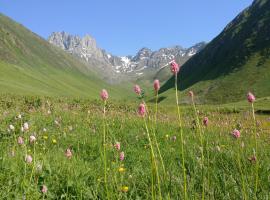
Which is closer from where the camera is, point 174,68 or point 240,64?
point 174,68

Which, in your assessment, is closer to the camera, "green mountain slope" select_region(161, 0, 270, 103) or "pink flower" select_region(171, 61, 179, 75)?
"pink flower" select_region(171, 61, 179, 75)

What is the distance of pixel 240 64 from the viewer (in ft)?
520

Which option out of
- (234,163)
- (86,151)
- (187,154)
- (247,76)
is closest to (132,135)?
(86,151)

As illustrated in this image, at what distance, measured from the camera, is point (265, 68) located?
139375 millimetres

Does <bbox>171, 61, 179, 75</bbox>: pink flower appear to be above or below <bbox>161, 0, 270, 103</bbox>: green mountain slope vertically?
below

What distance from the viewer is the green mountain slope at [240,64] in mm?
136750

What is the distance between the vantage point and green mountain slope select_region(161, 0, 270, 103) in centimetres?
13675

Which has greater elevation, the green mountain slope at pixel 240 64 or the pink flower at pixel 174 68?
the green mountain slope at pixel 240 64

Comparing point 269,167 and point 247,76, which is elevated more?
point 247,76

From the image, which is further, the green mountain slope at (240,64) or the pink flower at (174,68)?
the green mountain slope at (240,64)

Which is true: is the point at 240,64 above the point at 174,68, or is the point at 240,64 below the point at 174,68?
above

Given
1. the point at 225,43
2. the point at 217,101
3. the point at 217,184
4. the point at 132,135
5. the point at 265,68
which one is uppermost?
the point at 225,43

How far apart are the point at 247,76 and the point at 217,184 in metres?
144

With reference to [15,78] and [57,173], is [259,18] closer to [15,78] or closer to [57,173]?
[15,78]
